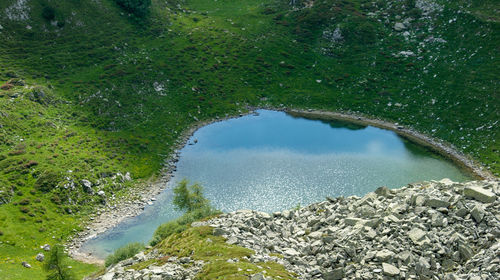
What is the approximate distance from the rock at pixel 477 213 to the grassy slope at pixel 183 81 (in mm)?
64469

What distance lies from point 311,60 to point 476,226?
113103mm

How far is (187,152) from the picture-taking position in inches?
4163

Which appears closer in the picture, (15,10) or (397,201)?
(397,201)

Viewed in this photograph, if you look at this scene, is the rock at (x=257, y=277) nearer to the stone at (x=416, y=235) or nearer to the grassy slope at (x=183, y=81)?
the stone at (x=416, y=235)

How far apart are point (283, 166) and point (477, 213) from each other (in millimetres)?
59336

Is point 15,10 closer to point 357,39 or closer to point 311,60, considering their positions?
point 311,60

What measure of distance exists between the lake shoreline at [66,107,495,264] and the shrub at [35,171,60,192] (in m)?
11.4

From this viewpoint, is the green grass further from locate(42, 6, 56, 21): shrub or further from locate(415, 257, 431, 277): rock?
locate(42, 6, 56, 21): shrub

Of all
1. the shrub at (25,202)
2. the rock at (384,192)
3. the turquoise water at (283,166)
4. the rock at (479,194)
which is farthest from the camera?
the turquoise water at (283,166)

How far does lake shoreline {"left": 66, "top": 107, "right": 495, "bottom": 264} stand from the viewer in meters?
72.2

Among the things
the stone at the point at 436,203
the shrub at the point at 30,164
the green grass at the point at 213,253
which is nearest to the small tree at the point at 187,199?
the green grass at the point at 213,253

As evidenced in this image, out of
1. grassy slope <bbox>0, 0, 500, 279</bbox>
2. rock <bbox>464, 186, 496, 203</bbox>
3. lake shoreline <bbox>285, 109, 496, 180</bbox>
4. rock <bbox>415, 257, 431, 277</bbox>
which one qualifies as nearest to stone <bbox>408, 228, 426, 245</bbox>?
rock <bbox>415, 257, 431, 277</bbox>

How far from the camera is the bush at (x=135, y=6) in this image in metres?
149

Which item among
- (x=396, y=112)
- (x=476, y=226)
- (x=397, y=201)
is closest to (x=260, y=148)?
(x=396, y=112)
